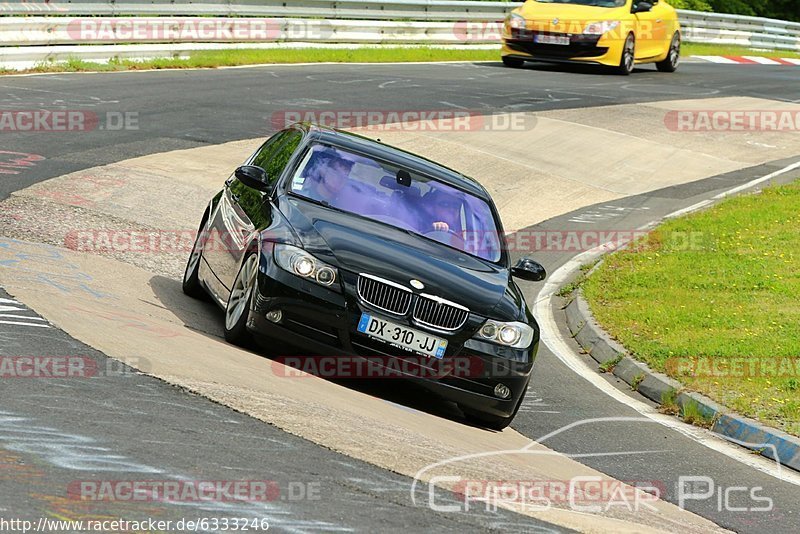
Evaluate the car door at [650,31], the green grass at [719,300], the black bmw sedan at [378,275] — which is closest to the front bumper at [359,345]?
the black bmw sedan at [378,275]

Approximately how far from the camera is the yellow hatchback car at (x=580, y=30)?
2662 cm

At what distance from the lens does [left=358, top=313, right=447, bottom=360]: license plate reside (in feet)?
25.8

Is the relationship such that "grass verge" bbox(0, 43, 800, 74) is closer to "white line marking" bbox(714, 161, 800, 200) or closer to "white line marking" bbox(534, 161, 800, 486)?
"white line marking" bbox(714, 161, 800, 200)

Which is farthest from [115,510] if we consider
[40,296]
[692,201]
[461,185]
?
[692,201]

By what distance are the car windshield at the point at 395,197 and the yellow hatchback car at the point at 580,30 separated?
A: 702 inches

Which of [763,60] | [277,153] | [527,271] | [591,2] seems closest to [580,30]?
[591,2]

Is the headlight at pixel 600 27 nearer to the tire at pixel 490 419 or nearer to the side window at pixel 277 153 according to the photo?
the side window at pixel 277 153

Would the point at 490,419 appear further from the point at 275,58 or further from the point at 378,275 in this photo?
the point at 275,58

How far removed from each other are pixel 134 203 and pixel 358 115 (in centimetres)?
706

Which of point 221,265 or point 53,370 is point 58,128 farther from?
point 53,370

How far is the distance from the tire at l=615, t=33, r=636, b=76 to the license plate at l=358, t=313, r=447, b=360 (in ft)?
68.8

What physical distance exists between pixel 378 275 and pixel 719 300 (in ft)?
17.7

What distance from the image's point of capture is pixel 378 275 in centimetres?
796

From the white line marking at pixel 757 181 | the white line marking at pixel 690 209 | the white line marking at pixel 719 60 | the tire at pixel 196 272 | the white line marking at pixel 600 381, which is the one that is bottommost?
the white line marking at pixel 719 60
